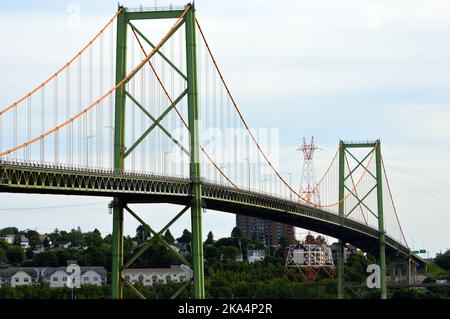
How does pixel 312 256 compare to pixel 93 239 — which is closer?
pixel 312 256

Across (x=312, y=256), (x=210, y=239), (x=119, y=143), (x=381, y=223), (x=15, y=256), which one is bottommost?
(x=312, y=256)

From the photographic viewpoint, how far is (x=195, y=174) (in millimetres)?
77188

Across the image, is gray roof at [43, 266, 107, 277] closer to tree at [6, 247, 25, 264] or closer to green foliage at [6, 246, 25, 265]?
green foliage at [6, 246, 25, 265]

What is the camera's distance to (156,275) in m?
145

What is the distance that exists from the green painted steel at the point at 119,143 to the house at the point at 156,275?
199 ft

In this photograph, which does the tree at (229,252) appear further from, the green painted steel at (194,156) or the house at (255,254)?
the green painted steel at (194,156)

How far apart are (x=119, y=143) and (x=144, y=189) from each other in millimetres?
3500

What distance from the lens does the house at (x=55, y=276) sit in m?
143

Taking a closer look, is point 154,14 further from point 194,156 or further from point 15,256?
point 15,256

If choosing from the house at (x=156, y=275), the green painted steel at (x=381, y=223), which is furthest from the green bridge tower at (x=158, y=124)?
the house at (x=156, y=275)

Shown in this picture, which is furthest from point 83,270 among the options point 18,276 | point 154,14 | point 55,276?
point 154,14

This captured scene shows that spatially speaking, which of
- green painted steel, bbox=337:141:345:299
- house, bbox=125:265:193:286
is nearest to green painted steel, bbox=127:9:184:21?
green painted steel, bbox=337:141:345:299
